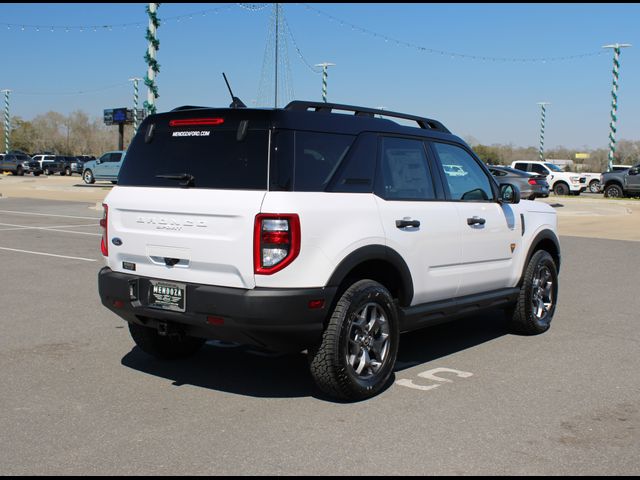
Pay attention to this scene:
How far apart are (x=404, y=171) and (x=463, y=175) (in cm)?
90

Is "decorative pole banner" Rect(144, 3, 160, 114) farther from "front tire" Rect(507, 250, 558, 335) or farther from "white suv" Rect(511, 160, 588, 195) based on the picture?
"white suv" Rect(511, 160, 588, 195)

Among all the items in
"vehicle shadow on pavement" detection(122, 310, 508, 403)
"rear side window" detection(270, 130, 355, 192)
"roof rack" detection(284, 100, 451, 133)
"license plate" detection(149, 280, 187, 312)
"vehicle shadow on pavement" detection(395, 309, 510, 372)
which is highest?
"roof rack" detection(284, 100, 451, 133)

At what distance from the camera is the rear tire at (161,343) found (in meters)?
6.01

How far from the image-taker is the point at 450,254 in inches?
237

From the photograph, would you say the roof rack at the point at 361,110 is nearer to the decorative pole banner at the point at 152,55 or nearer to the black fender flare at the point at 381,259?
the black fender flare at the point at 381,259

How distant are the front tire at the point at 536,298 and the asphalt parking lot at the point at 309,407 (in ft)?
0.51

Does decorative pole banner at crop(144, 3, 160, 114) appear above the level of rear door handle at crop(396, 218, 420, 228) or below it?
above

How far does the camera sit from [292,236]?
4664mm

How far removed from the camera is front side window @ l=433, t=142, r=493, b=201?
247 inches

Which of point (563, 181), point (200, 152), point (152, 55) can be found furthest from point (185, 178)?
point (563, 181)

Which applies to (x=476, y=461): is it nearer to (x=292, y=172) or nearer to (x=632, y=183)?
(x=292, y=172)

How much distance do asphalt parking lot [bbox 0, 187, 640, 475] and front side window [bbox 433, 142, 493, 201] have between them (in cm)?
138

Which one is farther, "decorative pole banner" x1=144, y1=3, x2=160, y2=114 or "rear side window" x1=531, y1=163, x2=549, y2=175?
"rear side window" x1=531, y1=163, x2=549, y2=175

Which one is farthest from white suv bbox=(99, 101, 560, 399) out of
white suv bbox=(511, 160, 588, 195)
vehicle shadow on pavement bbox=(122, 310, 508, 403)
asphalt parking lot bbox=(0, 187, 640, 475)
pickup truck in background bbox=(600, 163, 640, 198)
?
white suv bbox=(511, 160, 588, 195)
